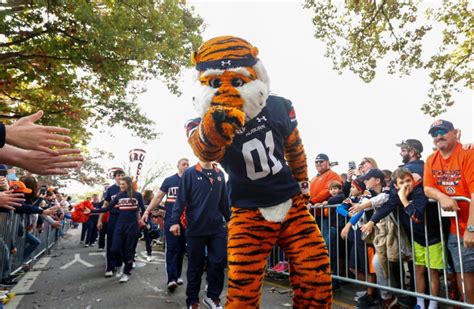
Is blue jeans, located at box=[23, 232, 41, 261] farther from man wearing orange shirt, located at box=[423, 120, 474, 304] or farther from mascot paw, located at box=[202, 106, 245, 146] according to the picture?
man wearing orange shirt, located at box=[423, 120, 474, 304]

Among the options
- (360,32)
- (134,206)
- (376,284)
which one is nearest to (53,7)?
(134,206)

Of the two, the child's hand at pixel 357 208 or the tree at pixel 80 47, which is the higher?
the tree at pixel 80 47

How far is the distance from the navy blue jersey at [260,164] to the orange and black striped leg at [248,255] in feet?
0.39

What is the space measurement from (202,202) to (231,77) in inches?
103

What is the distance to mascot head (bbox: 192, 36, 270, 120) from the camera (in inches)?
87.4

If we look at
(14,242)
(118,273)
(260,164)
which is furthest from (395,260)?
(14,242)

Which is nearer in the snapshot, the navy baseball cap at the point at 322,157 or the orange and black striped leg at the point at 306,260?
the orange and black striped leg at the point at 306,260

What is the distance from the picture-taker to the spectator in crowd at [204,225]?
4.25m

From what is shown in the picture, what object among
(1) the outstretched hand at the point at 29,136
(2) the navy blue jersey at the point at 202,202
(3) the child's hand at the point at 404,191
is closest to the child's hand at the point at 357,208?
(3) the child's hand at the point at 404,191

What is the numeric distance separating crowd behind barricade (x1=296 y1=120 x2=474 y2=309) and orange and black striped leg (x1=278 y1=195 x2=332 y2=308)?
2.01 metres

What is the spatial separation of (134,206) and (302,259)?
5.37 metres

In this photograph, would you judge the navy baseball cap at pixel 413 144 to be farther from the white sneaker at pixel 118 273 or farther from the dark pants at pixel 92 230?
the dark pants at pixel 92 230

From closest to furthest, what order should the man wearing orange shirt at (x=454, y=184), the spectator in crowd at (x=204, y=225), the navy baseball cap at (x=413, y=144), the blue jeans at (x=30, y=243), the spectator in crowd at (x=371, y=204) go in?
the man wearing orange shirt at (x=454, y=184) → the spectator in crowd at (x=204, y=225) → the spectator in crowd at (x=371, y=204) → the navy baseball cap at (x=413, y=144) → the blue jeans at (x=30, y=243)

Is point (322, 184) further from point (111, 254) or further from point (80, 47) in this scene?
point (80, 47)
